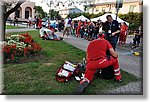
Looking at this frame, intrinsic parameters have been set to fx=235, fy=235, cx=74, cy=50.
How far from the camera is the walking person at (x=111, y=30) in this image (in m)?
3.30

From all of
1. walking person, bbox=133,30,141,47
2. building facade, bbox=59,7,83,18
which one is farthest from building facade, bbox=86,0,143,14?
walking person, bbox=133,30,141,47

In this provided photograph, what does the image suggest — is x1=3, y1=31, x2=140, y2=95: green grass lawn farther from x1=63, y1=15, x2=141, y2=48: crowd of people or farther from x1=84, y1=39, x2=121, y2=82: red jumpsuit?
x1=63, y1=15, x2=141, y2=48: crowd of people

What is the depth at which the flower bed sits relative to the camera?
11.1 ft

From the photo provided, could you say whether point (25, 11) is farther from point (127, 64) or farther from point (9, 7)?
point (127, 64)

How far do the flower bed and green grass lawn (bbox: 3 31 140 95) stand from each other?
95 millimetres

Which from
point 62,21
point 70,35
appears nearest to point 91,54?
point 62,21

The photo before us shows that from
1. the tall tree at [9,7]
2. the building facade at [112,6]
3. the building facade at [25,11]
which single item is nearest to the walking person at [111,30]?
the building facade at [112,6]

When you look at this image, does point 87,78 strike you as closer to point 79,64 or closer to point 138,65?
point 79,64

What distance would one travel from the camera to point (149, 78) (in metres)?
3.05

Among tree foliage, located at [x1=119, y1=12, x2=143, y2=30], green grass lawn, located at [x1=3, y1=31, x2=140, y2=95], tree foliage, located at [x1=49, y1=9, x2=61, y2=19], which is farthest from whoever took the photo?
tree foliage, located at [x1=49, y1=9, x2=61, y2=19]

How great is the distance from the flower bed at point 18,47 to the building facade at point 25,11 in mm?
369

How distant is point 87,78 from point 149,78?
812 millimetres

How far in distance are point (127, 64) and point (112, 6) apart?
93 cm

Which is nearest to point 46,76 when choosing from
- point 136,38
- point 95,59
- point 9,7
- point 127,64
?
point 95,59
